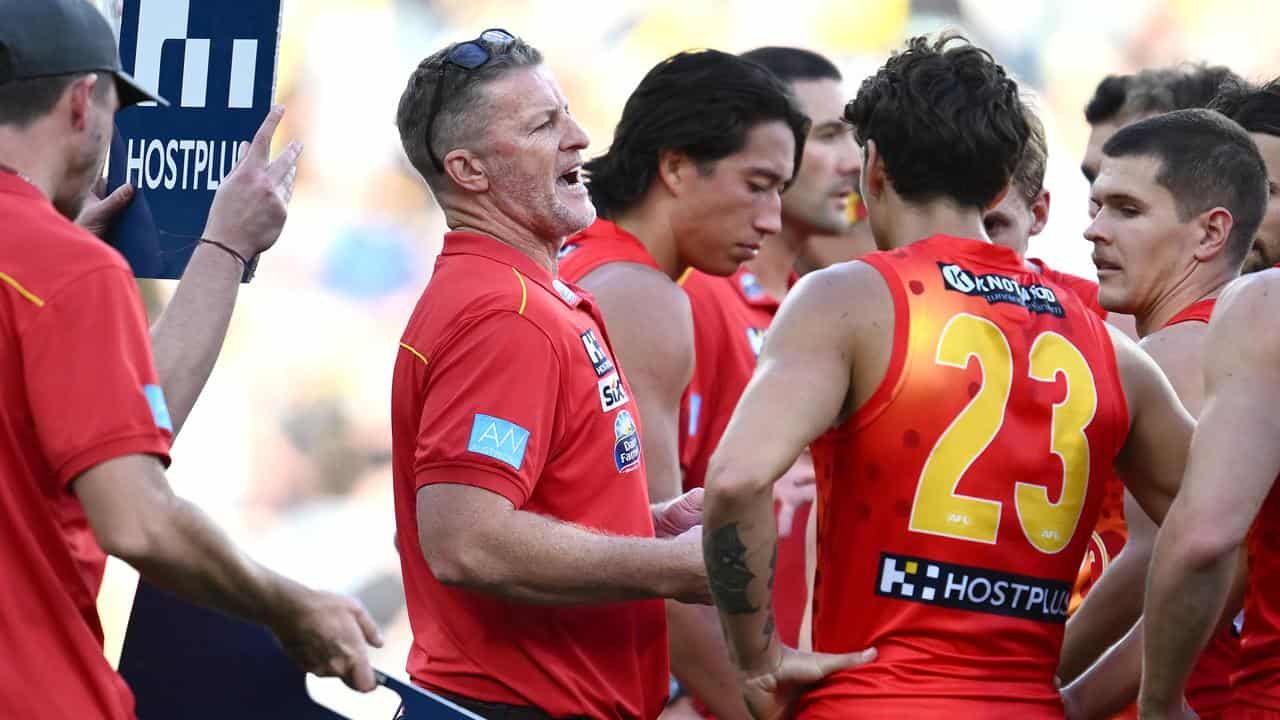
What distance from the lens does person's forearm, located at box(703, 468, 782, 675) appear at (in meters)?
2.70

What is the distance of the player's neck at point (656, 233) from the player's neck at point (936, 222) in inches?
63.2

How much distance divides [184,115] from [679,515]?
125cm

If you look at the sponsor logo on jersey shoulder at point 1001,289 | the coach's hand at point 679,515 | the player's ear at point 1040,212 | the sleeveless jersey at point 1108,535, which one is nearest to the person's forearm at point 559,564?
the coach's hand at point 679,515

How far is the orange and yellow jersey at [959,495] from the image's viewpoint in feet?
9.15

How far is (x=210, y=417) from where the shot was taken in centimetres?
971

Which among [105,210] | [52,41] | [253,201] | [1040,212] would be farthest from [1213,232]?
[52,41]

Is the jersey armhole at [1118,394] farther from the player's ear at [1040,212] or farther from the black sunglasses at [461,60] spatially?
the player's ear at [1040,212]

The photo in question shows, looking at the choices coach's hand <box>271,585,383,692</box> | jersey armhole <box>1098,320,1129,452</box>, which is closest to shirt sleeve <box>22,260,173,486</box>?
coach's hand <box>271,585,383,692</box>

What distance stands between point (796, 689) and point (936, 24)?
8.31 m

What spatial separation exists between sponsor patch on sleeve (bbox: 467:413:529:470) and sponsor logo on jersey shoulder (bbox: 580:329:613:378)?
27 centimetres

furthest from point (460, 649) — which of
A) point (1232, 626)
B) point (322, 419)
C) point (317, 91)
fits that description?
point (317, 91)

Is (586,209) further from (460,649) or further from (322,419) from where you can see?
(322,419)

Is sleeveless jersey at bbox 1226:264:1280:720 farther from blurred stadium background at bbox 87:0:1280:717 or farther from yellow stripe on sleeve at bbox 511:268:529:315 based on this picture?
blurred stadium background at bbox 87:0:1280:717

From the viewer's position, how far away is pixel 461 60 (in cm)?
334
